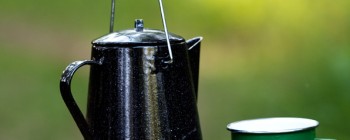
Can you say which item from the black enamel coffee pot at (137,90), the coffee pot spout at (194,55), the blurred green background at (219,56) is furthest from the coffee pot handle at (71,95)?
the blurred green background at (219,56)

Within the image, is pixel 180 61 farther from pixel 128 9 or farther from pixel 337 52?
pixel 337 52

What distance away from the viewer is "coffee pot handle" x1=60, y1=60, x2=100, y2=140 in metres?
0.75

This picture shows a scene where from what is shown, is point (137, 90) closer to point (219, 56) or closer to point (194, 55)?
point (194, 55)

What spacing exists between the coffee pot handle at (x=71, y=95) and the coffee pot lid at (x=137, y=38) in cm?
4

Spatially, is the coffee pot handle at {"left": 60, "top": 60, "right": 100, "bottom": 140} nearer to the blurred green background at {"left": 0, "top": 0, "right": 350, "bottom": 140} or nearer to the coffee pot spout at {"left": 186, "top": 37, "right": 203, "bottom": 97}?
the coffee pot spout at {"left": 186, "top": 37, "right": 203, "bottom": 97}

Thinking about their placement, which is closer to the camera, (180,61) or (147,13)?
(180,61)

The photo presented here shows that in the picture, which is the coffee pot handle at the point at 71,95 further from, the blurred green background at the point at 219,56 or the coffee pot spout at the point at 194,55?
the blurred green background at the point at 219,56

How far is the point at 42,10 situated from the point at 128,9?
7.6 inches

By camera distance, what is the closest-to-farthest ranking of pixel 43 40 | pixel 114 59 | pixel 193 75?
pixel 114 59 → pixel 193 75 → pixel 43 40

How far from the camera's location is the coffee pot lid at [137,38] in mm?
783

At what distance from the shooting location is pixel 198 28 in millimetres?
1293

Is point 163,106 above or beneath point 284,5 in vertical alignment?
beneath

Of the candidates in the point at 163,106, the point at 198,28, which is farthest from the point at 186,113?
the point at 198,28

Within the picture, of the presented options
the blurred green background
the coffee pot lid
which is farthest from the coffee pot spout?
the blurred green background
